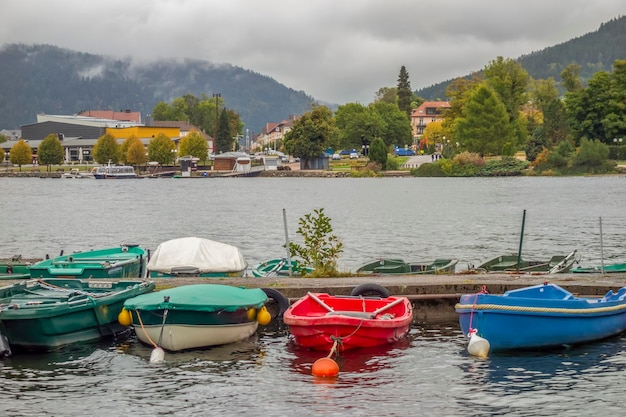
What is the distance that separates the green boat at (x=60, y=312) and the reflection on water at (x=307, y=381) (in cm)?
36

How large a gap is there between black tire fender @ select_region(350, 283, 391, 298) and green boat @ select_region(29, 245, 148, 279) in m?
Answer: 7.40

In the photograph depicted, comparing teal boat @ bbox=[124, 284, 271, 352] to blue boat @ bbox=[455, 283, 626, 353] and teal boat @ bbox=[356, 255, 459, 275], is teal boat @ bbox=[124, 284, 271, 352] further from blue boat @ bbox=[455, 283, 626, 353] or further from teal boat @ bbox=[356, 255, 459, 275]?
teal boat @ bbox=[356, 255, 459, 275]

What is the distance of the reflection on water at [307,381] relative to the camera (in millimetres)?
18094

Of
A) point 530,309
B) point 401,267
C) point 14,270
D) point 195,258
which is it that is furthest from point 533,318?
point 14,270

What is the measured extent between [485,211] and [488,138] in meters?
80.6

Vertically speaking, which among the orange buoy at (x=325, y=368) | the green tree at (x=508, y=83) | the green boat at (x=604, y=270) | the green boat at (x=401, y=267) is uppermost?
the green tree at (x=508, y=83)

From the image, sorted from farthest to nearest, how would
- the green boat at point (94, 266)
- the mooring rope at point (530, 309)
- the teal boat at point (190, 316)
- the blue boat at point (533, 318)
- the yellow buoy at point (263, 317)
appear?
1. the green boat at point (94, 266)
2. the yellow buoy at point (263, 317)
3. the teal boat at point (190, 316)
4. the blue boat at point (533, 318)
5. the mooring rope at point (530, 309)

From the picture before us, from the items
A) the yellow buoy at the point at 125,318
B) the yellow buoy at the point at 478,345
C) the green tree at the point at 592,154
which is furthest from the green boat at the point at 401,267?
the green tree at the point at 592,154

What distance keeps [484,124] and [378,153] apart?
86.1 ft

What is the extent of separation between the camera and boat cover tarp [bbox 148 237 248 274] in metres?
29.2

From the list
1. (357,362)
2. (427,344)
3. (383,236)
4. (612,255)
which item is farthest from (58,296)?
(383,236)

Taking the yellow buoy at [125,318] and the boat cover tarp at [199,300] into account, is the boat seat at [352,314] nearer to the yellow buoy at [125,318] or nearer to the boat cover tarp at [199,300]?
the boat cover tarp at [199,300]

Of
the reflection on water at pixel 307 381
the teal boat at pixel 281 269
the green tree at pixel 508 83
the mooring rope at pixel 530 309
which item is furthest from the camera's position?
the green tree at pixel 508 83

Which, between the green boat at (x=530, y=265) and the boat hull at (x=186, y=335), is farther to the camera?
the green boat at (x=530, y=265)
